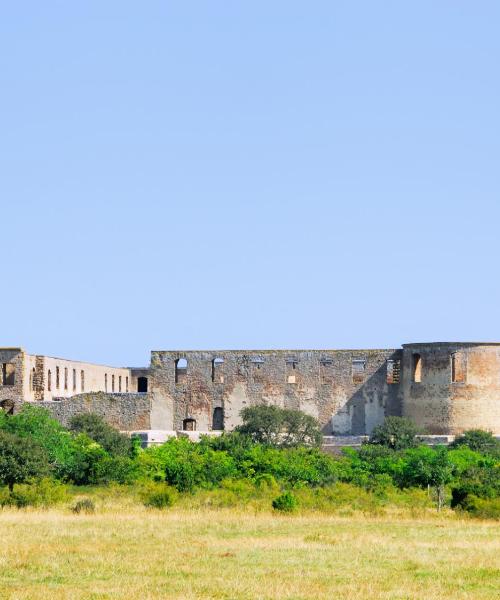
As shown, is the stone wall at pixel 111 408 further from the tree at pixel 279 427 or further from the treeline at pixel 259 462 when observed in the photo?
the tree at pixel 279 427

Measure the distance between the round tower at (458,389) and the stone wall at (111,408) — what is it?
10.7 meters

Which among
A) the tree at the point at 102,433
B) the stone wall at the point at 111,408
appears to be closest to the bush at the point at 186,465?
the tree at the point at 102,433

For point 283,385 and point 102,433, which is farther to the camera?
point 283,385

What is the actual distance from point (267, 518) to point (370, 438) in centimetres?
2242

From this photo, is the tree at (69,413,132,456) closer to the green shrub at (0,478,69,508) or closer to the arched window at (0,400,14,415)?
the arched window at (0,400,14,415)

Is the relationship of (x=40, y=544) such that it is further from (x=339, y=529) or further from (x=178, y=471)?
(x=178, y=471)

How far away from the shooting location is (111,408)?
5188 cm

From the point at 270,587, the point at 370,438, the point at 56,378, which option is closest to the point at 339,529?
the point at 270,587

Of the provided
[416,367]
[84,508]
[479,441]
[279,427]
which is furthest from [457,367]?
[84,508]

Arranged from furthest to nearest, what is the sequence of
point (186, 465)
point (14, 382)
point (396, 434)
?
point (14, 382) < point (396, 434) < point (186, 465)

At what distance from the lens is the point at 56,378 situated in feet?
178

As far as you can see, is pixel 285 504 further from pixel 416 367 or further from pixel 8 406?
pixel 8 406

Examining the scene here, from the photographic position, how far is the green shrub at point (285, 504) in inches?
1116

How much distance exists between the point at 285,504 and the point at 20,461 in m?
7.92
